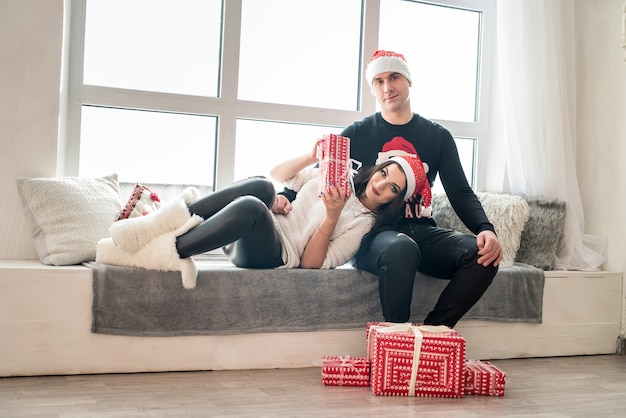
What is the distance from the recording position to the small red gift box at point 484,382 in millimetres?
2269

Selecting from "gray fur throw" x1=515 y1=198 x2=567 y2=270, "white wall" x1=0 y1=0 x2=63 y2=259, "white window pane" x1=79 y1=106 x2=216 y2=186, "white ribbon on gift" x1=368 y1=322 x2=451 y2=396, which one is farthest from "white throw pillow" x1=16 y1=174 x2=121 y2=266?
"gray fur throw" x1=515 y1=198 x2=567 y2=270

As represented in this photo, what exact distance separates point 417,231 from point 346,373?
2.35 ft

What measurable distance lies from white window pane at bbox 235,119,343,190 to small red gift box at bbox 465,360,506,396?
1.38 meters

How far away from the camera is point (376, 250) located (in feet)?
8.20

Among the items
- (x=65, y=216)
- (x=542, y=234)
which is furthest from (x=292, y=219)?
(x=542, y=234)

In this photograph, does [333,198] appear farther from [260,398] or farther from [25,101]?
[25,101]

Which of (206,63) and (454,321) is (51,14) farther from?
(454,321)

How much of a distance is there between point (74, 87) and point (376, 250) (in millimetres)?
1467

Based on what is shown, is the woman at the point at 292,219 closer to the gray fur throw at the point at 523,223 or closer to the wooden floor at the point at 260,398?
the wooden floor at the point at 260,398

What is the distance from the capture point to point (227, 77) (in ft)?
10.3

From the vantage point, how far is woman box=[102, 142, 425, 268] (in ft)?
7.53

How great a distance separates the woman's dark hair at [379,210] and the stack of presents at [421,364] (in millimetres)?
464

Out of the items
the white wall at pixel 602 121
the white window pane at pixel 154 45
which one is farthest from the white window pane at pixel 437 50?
the white window pane at pixel 154 45

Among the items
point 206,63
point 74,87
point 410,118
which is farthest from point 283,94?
point 74,87
